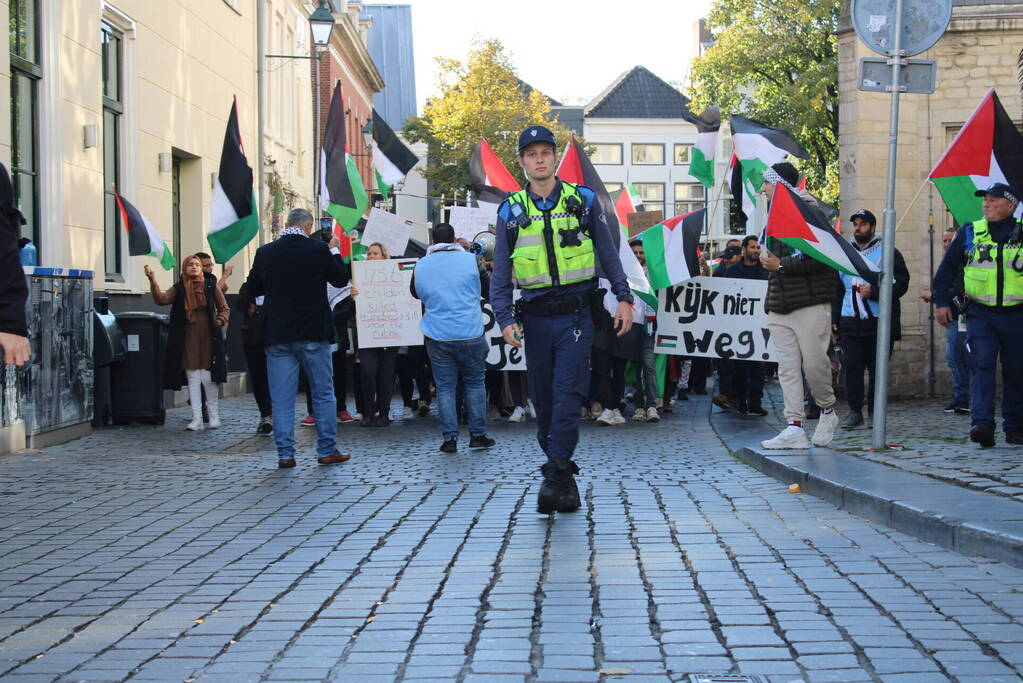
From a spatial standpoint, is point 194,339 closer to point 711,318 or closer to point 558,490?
point 711,318

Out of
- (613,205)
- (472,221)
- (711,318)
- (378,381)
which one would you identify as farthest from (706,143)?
(378,381)

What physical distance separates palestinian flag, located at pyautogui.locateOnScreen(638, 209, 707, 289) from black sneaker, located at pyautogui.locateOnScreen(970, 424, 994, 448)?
5775mm

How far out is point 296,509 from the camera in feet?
25.6

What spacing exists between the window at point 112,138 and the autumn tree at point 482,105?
124 feet

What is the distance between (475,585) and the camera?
5.44 m

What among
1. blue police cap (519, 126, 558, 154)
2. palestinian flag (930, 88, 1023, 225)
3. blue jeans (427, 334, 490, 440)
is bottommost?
blue jeans (427, 334, 490, 440)

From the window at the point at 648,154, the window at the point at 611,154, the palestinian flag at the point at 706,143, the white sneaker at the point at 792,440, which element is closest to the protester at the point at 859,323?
the white sneaker at the point at 792,440

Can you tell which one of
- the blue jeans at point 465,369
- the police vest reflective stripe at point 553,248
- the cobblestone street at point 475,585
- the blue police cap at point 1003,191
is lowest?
the cobblestone street at point 475,585

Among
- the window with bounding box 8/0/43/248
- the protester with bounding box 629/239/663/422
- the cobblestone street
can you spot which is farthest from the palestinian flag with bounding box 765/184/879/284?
the window with bounding box 8/0/43/248

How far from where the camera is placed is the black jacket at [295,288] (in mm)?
10273

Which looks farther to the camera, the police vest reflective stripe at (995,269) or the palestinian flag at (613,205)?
the palestinian flag at (613,205)

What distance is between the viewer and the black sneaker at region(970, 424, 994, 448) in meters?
9.32

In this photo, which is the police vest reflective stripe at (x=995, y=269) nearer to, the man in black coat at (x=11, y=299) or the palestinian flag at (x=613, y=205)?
the palestinian flag at (x=613, y=205)

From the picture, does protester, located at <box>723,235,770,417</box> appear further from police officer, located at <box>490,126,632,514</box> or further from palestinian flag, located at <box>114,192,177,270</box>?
police officer, located at <box>490,126,632,514</box>
